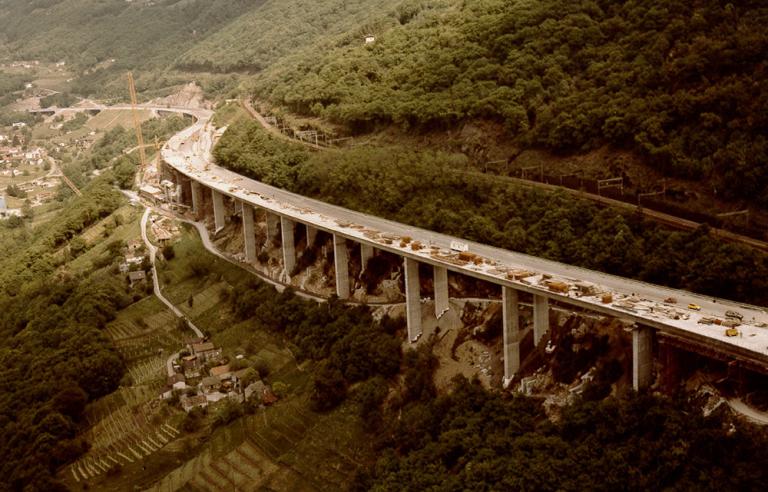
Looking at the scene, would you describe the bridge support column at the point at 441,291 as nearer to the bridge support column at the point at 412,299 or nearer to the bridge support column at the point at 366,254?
the bridge support column at the point at 412,299

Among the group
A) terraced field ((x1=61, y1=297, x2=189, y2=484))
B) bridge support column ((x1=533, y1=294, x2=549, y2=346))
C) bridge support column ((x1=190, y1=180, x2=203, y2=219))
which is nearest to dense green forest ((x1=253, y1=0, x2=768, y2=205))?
bridge support column ((x1=533, y1=294, x2=549, y2=346))

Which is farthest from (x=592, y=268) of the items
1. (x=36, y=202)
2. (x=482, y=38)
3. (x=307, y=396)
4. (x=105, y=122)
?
(x=105, y=122)

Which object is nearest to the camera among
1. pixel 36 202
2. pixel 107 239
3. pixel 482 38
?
pixel 482 38

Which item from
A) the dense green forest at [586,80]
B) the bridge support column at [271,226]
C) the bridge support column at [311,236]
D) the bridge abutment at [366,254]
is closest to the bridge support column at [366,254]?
the bridge abutment at [366,254]

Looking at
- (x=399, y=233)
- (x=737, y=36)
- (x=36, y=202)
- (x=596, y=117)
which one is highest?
(x=737, y=36)

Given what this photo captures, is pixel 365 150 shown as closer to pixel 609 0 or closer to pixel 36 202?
pixel 609 0

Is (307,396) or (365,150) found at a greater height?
(365,150)

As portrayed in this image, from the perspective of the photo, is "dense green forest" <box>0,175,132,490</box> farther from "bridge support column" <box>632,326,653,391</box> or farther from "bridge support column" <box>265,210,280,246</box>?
"bridge support column" <box>632,326,653,391</box>
